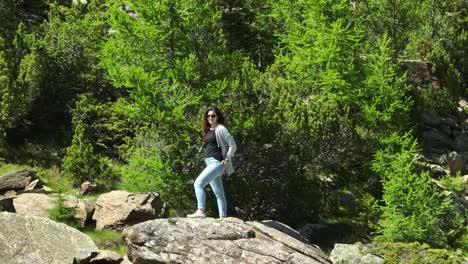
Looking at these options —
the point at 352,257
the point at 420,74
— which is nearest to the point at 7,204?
the point at 352,257

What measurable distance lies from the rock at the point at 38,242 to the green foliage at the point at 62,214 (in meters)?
4.08

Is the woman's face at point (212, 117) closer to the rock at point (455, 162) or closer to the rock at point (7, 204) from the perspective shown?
the rock at point (7, 204)

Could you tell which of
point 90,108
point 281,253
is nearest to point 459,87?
point 90,108

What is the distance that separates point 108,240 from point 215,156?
510cm

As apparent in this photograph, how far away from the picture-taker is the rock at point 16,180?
18266 millimetres

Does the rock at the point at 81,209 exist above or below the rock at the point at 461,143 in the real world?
above

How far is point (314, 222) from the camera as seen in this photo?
2062 centimetres

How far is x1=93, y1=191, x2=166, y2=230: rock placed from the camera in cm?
1584

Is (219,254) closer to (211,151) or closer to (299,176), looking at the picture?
(211,151)

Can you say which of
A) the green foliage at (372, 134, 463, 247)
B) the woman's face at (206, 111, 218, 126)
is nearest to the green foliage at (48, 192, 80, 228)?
the woman's face at (206, 111, 218, 126)

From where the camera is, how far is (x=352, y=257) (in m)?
14.1

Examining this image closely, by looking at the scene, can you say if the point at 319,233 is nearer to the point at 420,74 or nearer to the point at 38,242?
the point at 38,242

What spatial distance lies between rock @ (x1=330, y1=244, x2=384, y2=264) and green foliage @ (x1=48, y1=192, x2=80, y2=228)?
766 cm

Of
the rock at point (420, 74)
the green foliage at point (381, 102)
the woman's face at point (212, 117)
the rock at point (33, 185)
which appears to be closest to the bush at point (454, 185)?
the green foliage at point (381, 102)
